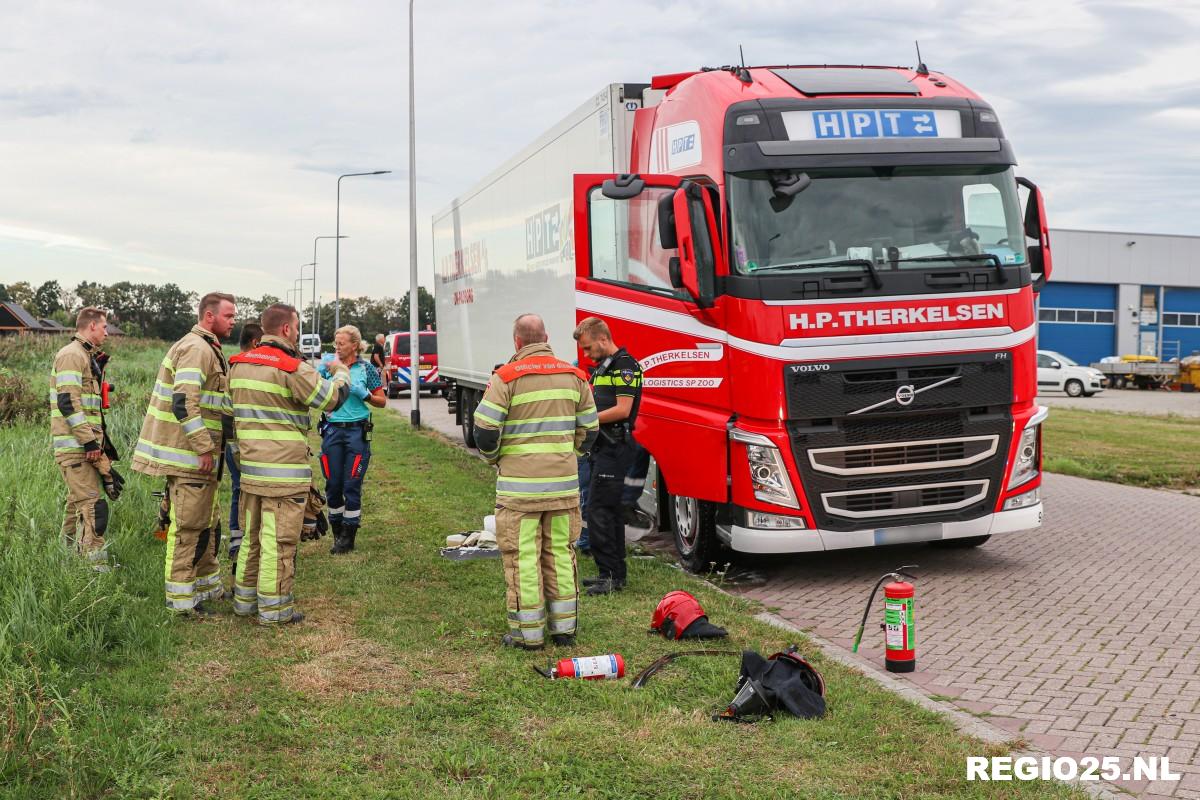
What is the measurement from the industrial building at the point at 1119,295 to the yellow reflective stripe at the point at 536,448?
1992 inches

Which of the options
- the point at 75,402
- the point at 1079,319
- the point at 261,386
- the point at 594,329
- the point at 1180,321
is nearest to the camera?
the point at 261,386

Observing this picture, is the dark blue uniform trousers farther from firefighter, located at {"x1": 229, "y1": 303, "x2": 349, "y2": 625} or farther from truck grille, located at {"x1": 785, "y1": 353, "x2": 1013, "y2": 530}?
truck grille, located at {"x1": 785, "y1": 353, "x2": 1013, "y2": 530}

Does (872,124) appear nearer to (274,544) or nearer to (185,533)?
(274,544)

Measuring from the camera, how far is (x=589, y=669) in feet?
18.2

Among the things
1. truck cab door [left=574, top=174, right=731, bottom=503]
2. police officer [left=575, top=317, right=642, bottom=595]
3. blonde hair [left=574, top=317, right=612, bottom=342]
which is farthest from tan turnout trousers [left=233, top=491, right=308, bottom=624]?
truck cab door [left=574, top=174, right=731, bottom=503]

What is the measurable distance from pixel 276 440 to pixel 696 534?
3236 millimetres

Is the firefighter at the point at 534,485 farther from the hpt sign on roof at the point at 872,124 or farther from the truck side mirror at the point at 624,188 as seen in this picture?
the hpt sign on roof at the point at 872,124

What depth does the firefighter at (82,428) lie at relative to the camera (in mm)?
7238

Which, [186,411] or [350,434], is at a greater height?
[186,411]

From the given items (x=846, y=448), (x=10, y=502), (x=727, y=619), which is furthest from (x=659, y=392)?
(x=10, y=502)

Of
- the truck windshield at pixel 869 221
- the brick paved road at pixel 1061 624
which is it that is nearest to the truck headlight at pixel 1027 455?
the brick paved road at pixel 1061 624

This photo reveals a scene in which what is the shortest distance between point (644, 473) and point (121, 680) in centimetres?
402

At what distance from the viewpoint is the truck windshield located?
7.45 m

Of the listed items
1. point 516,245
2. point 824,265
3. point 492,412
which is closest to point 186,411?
point 492,412
